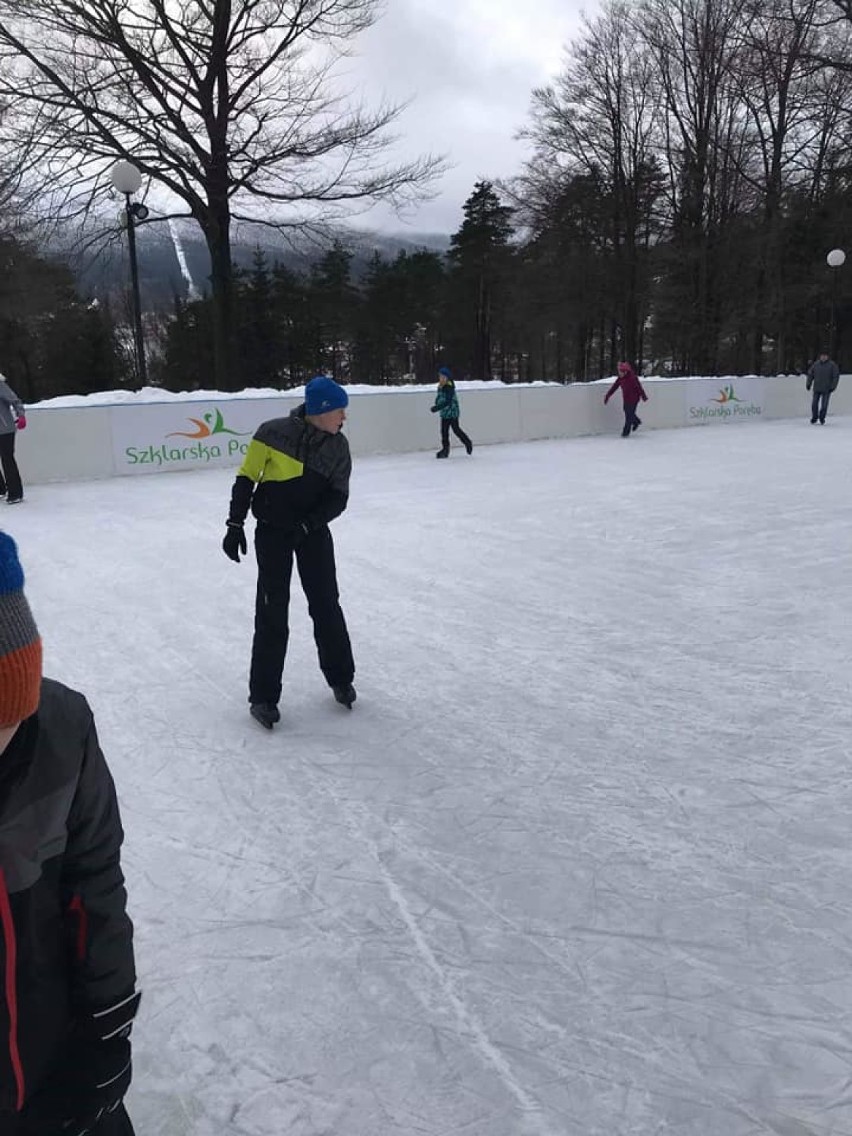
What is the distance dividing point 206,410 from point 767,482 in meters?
7.83

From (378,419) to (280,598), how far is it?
1104 cm

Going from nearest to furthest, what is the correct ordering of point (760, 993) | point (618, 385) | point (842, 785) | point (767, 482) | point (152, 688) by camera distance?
1. point (760, 993)
2. point (842, 785)
3. point (152, 688)
4. point (767, 482)
5. point (618, 385)

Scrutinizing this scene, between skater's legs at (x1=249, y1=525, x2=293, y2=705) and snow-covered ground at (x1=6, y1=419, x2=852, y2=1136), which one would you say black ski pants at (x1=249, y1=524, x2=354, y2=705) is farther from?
snow-covered ground at (x1=6, y1=419, x2=852, y2=1136)

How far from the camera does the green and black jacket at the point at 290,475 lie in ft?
12.4

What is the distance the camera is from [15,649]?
3.79 feet

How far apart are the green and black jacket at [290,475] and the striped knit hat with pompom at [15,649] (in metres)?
2.59

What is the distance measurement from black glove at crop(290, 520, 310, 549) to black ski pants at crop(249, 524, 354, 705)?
0.02 metres

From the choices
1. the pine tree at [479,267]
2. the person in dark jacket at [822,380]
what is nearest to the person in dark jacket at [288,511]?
the person in dark jacket at [822,380]

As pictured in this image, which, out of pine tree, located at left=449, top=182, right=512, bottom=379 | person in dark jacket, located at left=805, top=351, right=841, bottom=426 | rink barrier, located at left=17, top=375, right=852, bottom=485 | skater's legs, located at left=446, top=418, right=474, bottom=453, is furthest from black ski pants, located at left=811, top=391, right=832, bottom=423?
pine tree, located at left=449, top=182, right=512, bottom=379

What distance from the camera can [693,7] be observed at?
95.6ft

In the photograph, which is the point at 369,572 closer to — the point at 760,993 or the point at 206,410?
the point at 760,993

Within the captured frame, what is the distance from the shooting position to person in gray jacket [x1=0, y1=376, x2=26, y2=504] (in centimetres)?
970

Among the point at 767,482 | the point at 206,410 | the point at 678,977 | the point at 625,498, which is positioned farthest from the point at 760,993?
the point at 206,410

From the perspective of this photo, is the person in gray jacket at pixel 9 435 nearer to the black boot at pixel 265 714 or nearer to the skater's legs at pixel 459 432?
the skater's legs at pixel 459 432
